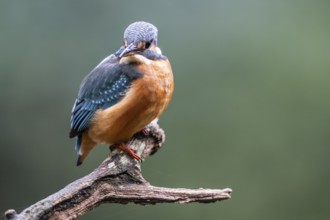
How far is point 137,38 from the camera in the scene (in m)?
2.68

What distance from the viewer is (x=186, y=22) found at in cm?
429

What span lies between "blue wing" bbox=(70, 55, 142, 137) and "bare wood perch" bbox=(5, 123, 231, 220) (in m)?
0.28

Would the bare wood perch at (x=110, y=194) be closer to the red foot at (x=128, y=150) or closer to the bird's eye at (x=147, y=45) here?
the red foot at (x=128, y=150)

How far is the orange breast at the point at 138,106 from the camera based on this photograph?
274 cm

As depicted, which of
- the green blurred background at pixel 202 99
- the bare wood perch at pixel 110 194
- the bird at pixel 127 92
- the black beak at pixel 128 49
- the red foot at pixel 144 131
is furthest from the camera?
the green blurred background at pixel 202 99

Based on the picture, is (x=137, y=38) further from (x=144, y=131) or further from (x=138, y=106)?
(x=144, y=131)

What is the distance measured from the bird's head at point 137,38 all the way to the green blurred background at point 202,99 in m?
1.38

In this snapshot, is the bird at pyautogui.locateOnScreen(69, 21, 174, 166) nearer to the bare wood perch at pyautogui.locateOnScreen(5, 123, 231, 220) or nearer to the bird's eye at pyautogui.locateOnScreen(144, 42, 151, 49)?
the bird's eye at pyautogui.locateOnScreen(144, 42, 151, 49)

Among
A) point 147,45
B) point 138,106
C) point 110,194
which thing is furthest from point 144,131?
point 110,194

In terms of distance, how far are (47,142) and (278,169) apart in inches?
63.1

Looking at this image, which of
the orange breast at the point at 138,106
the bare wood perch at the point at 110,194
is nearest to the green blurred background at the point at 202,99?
the orange breast at the point at 138,106

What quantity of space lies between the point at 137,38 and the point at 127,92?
0.81ft

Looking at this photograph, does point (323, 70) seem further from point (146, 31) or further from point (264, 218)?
point (146, 31)

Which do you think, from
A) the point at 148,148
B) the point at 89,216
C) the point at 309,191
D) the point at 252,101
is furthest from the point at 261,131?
the point at 148,148
